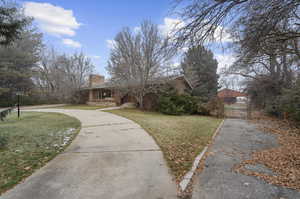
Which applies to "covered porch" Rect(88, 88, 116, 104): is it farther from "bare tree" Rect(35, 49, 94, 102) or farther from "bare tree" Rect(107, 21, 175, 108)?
"bare tree" Rect(107, 21, 175, 108)

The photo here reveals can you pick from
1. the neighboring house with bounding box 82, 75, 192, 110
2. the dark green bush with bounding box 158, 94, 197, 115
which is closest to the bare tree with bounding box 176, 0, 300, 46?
the dark green bush with bounding box 158, 94, 197, 115

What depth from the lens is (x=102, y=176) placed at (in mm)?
2568

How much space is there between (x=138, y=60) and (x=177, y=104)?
5461 millimetres

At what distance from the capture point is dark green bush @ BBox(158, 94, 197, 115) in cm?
1255

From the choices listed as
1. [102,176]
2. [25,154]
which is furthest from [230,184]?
[25,154]

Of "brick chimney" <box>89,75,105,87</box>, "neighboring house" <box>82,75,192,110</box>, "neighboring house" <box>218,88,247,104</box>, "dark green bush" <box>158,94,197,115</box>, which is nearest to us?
"dark green bush" <box>158,94,197,115</box>

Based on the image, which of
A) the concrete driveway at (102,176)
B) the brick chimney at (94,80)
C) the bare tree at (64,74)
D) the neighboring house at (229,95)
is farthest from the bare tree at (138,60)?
the neighboring house at (229,95)

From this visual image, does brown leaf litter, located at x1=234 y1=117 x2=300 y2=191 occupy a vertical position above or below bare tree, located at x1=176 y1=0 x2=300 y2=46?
below

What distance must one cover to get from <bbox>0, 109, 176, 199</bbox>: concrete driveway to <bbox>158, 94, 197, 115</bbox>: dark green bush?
8.72 metres

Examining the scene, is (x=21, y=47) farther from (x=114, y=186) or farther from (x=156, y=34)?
(x=114, y=186)

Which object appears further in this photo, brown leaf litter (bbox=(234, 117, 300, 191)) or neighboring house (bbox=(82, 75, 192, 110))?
neighboring house (bbox=(82, 75, 192, 110))

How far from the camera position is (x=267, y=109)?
1173 cm

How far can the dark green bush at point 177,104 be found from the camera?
1255 centimetres

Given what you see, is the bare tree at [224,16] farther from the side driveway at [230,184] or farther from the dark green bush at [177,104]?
the dark green bush at [177,104]
